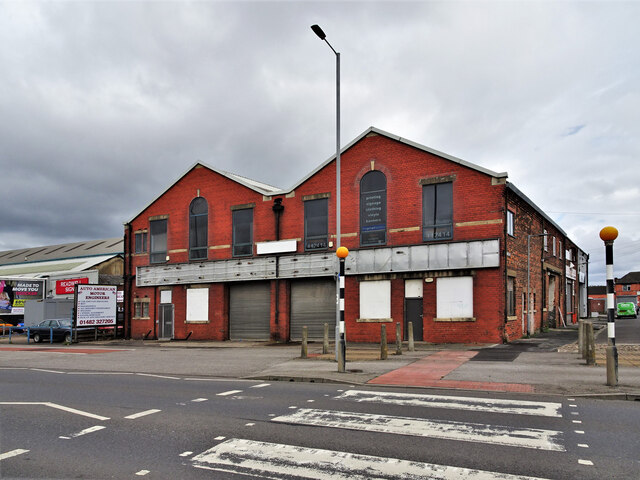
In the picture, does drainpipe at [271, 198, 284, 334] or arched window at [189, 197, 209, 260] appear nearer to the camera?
drainpipe at [271, 198, 284, 334]

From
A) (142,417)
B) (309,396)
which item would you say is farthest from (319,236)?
(142,417)

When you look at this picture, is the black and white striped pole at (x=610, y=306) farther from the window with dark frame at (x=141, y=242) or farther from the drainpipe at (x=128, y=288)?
the drainpipe at (x=128, y=288)

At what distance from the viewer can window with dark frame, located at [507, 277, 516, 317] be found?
23156 mm

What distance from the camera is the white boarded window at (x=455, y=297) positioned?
2227 cm

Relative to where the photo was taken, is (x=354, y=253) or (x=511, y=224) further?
(x=354, y=253)

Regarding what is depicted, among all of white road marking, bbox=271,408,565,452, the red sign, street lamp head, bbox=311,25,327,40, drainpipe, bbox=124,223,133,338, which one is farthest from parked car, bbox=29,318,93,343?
white road marking, bbox=271,408,565,452

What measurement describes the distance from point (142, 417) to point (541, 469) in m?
6.20

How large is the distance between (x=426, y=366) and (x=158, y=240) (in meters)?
22.6

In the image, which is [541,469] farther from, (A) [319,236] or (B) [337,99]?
(A) [319,236]

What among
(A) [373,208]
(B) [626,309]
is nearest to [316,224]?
(A) [373,208]

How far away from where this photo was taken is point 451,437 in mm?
6930

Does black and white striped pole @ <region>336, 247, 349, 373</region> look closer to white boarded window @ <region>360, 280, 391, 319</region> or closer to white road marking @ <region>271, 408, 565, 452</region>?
white road marking @ <region>271, 408, 565, 452</region>

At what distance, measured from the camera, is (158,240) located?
32281 millimetres

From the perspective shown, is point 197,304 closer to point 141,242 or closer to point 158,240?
point 158,240
